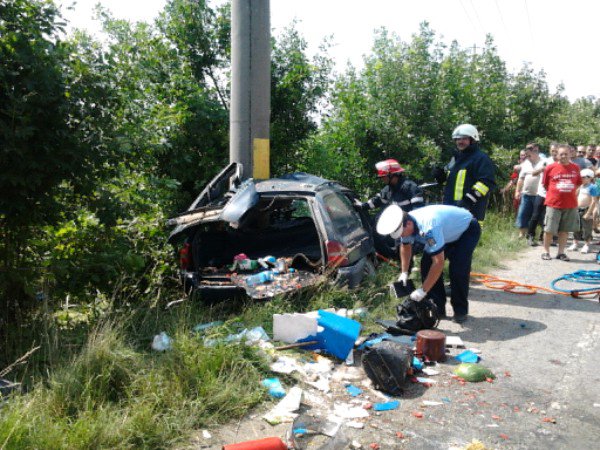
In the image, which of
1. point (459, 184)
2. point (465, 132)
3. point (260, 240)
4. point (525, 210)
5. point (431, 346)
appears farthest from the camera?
point (525, 210)

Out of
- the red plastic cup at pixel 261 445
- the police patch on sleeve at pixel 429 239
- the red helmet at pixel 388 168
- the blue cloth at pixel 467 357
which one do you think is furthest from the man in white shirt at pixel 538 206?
the red plastic cup at pixel 261 445

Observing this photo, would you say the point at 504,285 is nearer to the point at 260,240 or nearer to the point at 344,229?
the point at 344,229

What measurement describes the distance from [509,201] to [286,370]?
1089 cm

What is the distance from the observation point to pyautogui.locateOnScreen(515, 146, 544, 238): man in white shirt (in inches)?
412

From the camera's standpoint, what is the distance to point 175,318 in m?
5.27

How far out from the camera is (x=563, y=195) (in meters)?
8.97

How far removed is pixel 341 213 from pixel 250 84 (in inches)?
86.9

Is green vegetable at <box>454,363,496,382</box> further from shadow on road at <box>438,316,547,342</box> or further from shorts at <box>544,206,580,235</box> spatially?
shorts at <box>544,206,580,235</box>

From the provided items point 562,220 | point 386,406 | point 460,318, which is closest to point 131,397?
point 386,406

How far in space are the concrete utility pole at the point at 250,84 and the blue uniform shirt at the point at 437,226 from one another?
2601 millimetres

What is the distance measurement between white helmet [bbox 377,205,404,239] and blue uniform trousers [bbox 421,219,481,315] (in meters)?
0.78

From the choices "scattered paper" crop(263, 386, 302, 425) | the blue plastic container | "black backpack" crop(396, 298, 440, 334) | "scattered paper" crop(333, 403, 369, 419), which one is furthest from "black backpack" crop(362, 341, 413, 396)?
"black backpack" crop(396, 298, 440, 334)

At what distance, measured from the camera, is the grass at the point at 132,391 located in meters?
3.19

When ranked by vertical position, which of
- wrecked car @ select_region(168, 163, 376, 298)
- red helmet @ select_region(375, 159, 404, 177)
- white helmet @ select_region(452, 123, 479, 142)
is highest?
white helmet @ select_region(452, 123, 479, 142)
